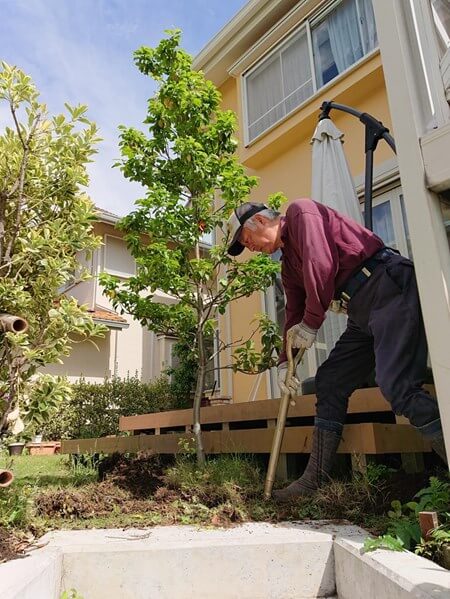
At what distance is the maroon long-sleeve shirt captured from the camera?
96.3 inches

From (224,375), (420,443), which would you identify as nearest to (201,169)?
(420,443)

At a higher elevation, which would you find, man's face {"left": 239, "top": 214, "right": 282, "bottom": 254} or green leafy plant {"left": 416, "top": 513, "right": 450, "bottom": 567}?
man's face {"left": 239, "top": 214, "right": 282, "bottom": 254}

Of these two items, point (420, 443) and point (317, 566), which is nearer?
point (317, 566)

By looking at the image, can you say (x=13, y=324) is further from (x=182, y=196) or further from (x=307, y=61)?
(x=307, y=61)

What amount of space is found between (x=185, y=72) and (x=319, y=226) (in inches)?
86.2

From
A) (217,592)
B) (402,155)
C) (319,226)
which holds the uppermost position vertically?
(402,155)

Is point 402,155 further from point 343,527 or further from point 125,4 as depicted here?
point 125,4

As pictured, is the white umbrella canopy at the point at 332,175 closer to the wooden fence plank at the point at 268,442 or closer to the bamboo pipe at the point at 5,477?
the wooden fence plank at the point at 268,442

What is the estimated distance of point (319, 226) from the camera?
2.52m

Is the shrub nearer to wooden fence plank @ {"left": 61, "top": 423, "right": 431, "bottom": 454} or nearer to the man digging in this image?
wooden fence plank @ {"left": 61, "top": 423, "right": 431, "bottom": 454}

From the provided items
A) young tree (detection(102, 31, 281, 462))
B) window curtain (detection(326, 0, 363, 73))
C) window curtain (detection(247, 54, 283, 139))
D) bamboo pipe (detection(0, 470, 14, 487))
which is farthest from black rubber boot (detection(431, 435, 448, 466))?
window curtain (detection(247, 54, 283, 139))

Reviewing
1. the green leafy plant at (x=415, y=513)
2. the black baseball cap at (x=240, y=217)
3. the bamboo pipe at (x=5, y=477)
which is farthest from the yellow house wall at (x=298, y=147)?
the bamboo pipe at (x=5, y=477)

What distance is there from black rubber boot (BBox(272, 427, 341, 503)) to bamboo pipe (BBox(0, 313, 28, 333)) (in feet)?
5.52

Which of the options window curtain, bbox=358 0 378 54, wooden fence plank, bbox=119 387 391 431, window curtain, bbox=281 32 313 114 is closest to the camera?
wooden fence plank, bbox=119 387 391 431
